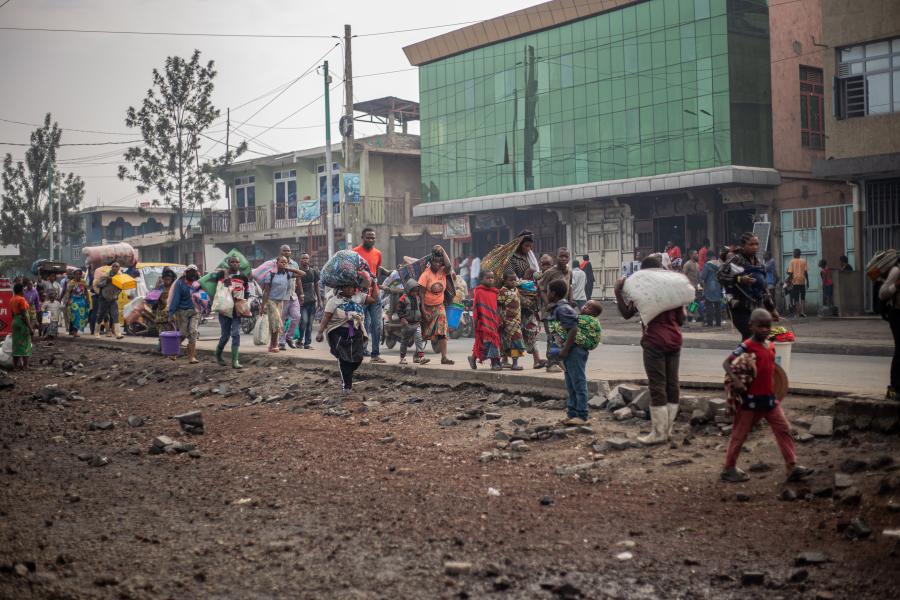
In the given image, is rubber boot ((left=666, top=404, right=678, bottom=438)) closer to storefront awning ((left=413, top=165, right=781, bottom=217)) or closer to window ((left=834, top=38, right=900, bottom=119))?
window ((left=834, top=38, right=900, bottom=119))

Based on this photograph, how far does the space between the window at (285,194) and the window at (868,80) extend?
26.0 meters

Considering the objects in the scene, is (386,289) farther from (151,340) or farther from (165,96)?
(165,96)

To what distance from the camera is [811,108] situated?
2623 centimetres

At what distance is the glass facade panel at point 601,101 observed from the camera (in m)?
25.3

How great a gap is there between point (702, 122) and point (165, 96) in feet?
90.9

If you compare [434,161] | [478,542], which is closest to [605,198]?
[434,161]

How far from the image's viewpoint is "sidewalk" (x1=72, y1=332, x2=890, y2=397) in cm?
931

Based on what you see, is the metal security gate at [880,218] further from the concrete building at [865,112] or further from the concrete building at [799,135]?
the concrete building at [799,135]

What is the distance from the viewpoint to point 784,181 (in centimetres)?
2528

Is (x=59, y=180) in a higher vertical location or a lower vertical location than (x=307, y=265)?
higher

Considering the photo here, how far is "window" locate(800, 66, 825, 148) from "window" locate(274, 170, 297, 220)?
23.4 m

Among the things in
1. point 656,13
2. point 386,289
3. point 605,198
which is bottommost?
point 386,289

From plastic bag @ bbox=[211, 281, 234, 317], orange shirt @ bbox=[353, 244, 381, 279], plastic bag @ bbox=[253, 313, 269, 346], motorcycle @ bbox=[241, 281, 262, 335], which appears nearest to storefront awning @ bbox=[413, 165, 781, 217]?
motorcycle @ bbox=[241, 281, 262, 335]

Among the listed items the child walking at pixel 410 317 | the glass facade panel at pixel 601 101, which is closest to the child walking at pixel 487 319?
the child walking at pixel 410 317
